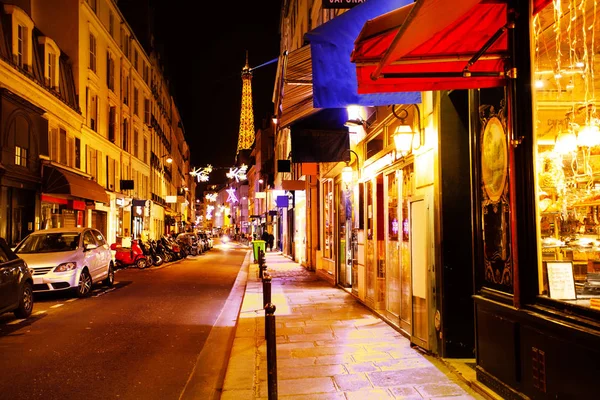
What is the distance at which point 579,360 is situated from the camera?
373cm

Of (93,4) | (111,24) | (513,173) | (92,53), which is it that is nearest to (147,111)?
(111,24)

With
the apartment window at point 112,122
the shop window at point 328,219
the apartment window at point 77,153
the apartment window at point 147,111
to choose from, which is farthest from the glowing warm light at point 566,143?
the apartment window at point 147,111

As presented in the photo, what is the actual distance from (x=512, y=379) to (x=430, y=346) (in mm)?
2154

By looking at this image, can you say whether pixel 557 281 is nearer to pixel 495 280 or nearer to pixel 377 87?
pixel 495 280

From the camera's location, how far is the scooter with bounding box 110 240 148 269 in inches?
909

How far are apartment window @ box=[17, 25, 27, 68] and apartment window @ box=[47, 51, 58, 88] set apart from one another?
9.21ft

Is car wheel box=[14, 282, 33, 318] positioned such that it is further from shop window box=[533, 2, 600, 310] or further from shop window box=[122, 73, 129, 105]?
shop window box=[122, 73, 129, 105]

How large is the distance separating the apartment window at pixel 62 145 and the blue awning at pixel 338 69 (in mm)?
20869

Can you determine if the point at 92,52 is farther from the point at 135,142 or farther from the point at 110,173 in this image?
the point at 135,142

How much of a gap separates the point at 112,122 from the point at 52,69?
9.15 metres

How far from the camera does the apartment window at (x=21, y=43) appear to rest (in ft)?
67.3

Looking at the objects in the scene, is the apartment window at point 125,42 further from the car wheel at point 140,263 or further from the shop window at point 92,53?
the car wheel at point 140,263

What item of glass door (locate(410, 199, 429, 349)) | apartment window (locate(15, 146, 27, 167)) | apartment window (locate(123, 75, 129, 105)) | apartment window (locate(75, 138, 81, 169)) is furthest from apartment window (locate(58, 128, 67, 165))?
glass door (locate(410, 199, 429, 349))

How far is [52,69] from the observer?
23906mm
